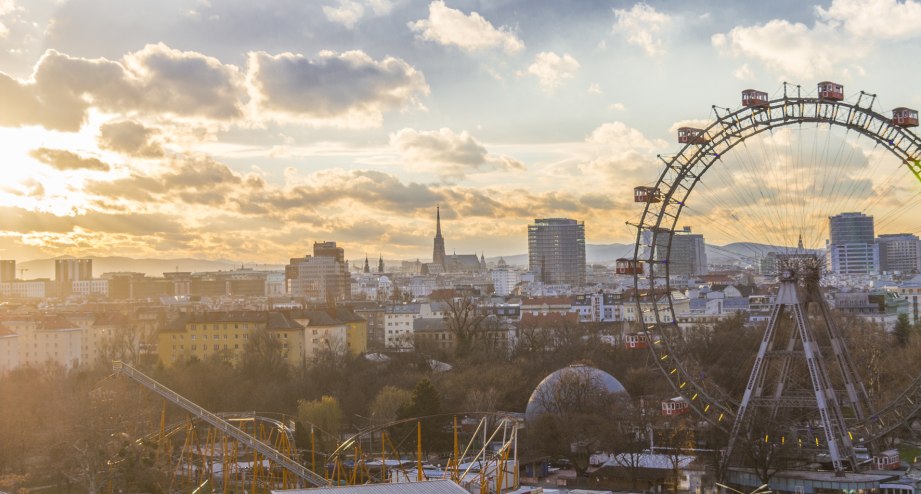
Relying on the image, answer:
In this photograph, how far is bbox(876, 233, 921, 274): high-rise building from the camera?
557 ft

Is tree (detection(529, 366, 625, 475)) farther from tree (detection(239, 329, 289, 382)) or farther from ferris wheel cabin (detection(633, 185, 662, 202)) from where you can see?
tree (detection(239, 329, 289, 382))

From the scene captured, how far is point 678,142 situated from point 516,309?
286 feet

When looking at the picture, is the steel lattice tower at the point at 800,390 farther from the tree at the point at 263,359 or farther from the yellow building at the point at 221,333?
the yellow building at the point at 221,333

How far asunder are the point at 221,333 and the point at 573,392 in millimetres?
46396

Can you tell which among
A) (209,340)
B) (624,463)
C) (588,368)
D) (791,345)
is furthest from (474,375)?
(209,340)

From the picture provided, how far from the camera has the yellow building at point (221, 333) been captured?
90.0m

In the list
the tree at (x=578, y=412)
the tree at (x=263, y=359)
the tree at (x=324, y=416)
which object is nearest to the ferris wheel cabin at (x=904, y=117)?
the tree at (x=578, y=412)

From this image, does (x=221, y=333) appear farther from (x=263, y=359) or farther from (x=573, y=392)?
(x=573, y=392)

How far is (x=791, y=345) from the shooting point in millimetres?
45188

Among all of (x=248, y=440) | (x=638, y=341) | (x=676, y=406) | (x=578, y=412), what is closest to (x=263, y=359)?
(x=578, y=412)

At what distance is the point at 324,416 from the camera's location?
57.0 metres

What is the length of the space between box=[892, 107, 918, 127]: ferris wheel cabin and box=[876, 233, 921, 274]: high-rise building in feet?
428

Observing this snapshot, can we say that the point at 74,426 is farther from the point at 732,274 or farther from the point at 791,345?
the point at 732,274

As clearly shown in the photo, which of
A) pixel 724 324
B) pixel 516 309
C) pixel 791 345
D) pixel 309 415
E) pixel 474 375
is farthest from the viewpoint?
pixel 516 309
